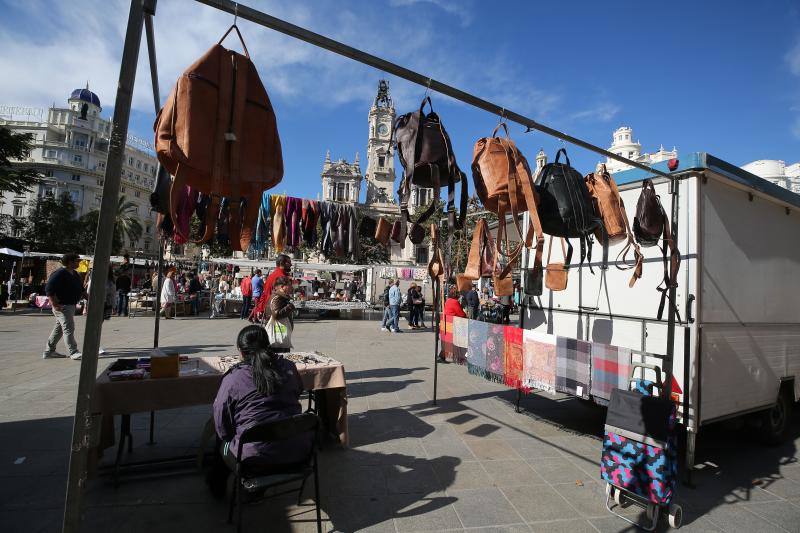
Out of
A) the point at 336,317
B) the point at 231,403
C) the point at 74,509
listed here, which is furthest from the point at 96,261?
the point at 336,317

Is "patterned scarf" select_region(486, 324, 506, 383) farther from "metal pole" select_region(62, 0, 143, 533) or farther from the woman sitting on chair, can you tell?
"metal pole" select_region(62, 0, 143, 533)

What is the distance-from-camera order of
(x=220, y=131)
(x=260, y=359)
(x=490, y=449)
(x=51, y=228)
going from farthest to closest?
(x=51, y=228) → (x=490, y=449) → (x=260, y=359) → (x=220, y=131)

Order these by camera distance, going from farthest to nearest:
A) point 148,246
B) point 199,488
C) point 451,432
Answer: point 148,246 → point 451,432 → point 199,488

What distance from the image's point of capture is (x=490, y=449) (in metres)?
4.52

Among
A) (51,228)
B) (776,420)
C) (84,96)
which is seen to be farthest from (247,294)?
(84,96)

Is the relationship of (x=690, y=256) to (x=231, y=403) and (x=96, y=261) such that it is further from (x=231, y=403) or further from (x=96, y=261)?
(x=96, y=261)

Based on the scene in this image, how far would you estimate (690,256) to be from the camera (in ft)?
13.5

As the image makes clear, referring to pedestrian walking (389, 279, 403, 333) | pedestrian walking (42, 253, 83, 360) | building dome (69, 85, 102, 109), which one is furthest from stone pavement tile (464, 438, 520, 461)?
building dome (69, 85, 102, 109)

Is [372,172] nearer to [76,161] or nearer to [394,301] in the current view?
[76,161]

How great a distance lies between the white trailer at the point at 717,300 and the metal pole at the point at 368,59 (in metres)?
1.79

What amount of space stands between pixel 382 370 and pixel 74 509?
21.3 ft

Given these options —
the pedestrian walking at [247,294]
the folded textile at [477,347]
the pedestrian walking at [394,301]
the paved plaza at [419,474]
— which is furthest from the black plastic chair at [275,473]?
the pedestrian walking at [247,294]

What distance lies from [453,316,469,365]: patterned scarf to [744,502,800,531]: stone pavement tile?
11.0 feet

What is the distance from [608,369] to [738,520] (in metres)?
1.50
